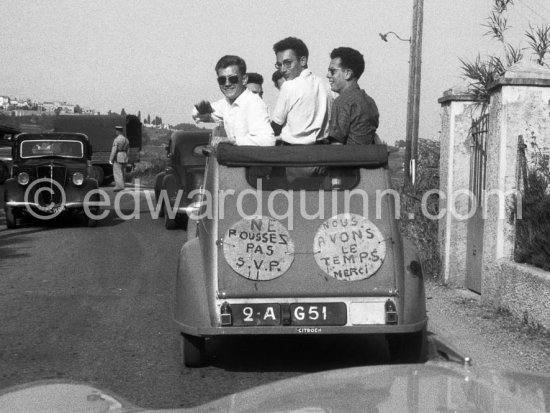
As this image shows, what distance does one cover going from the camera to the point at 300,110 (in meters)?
6.80

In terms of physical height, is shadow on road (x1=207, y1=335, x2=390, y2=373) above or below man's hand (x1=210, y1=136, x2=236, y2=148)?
below

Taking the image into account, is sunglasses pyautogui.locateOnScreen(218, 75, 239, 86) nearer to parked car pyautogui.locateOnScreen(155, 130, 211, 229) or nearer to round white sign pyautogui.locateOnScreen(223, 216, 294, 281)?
round white sign pyautogui.locateOnScreen(223, 216, 294, 281)

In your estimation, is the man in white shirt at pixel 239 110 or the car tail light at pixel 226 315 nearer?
the car tail light at pixel 226 315

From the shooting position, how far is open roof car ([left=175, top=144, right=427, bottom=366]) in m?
6.09

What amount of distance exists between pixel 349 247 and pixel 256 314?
2.58ft

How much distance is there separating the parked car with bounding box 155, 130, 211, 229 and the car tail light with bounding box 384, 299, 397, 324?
10.1 m

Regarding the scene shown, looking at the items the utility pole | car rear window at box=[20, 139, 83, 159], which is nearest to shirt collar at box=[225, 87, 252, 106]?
car rear window at box=[20, 139, 83, 159]

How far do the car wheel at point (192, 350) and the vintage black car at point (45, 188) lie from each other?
37.6 ft

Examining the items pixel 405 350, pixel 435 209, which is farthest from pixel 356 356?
pixel 435 209

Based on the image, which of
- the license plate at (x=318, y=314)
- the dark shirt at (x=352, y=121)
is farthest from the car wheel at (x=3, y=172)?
the license plate at (x=318, y=314)

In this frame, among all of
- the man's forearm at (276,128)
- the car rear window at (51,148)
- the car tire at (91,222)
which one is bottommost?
the car tire at (91,222)

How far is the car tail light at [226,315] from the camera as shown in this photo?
237 inches

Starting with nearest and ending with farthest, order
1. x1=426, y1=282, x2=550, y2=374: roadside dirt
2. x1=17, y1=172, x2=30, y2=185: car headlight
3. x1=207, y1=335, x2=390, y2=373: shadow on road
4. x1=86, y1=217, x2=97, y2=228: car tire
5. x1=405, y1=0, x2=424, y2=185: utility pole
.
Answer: x1=207, y1=335, x2=390, y2=373: shadow on road, x1=426, y1=282, x2=550, y2=374: roadside dirt, x1=17, y1=172, x2=30, y2=185: car headlight, x1=86, y1=217, x2=97, y2=228: car tire, x1=405, y1=0, x2=424, y2=185: utility pole

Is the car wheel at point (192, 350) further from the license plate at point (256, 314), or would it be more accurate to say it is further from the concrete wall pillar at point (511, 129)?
the concrete wall pillar at point (511, 129)
